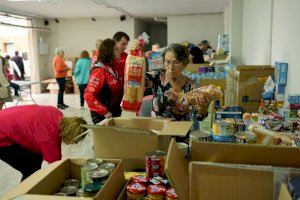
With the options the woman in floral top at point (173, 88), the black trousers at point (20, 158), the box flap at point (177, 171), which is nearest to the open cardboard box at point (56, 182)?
the box flap at point (177, 171)

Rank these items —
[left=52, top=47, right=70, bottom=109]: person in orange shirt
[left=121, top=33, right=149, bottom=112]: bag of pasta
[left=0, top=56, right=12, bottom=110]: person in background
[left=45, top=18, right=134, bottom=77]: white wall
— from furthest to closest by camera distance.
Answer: [left=45, top=18, right=134, bottom=77]: white wall, [left=52, top=47, right=70, bottom=109]: person in orange shirt, [left=0, top=56, right=12, bottom=110]: person in background, [left=121, top=33, right=149, bottom=112]: bag of pasta

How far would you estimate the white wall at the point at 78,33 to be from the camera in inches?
427

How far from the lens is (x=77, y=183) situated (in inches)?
56.1

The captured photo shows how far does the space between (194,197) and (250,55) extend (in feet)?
13.7

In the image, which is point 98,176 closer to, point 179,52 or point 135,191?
point 135,191

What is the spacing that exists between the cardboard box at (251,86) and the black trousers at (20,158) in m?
1.89

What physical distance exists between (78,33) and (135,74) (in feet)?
30.3

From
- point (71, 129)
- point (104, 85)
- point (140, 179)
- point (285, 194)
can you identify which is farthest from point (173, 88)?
point (285, 194)

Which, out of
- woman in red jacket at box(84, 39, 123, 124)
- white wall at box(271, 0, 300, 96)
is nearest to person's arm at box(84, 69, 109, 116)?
woman in red jacket at box(84, 39, 123, 124)

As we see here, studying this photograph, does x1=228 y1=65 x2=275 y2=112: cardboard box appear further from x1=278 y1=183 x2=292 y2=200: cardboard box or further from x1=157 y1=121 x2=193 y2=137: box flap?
x1=278 y1=183 x2=292 y2=200: cardboard box

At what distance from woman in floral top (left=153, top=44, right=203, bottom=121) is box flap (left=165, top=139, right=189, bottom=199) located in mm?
827

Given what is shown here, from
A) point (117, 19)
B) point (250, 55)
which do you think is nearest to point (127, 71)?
point (250, 55)

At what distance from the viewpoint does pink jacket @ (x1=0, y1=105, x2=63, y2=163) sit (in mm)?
1945

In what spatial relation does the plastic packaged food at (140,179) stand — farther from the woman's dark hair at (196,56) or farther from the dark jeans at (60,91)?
the dark jeans at (60,91)
